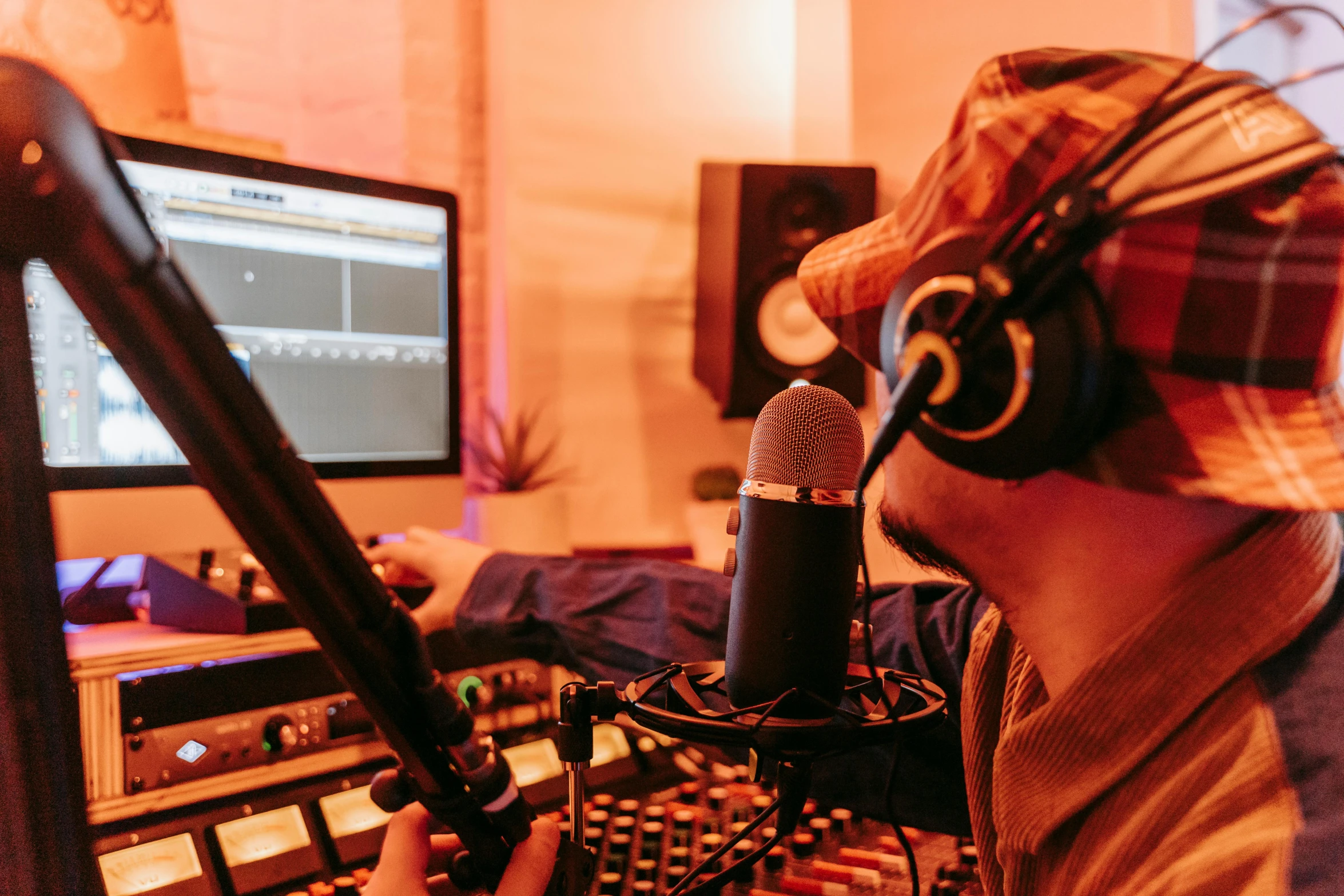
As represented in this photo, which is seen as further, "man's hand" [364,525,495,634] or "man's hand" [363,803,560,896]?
"man's hand" [364,525,495,634]

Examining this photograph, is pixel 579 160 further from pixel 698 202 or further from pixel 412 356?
pixel 412 356

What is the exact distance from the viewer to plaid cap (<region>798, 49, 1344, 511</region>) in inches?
18.8

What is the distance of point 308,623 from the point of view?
34 centimetres

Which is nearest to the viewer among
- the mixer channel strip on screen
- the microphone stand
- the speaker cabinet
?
the microphone stand

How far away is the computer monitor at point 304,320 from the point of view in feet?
3.05

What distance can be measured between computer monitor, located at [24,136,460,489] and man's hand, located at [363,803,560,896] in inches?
17.0

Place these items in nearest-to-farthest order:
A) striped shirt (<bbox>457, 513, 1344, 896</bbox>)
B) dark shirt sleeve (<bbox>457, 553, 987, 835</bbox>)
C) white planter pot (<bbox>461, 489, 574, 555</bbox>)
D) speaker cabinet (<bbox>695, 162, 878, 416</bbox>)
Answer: striped shirt (<bbox>457, 513, 1344, 896</bbox>) → dark shirt sleeve (<bbox>457, 553, 987, 835</bbox>) → white planter pot (<bbox>461, 489, 574, 555</bbox>) → speaker cabinet (<bbox>695, 162, 878, 416</bbox>)

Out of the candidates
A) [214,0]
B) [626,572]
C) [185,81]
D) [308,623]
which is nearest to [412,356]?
[626,572]

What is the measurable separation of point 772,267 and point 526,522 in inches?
Result: 26.1

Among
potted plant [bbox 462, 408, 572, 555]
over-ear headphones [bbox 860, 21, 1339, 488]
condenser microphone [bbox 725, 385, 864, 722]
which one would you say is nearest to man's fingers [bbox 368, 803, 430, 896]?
condenser microphone [bbox 725, 385, 864, 722]

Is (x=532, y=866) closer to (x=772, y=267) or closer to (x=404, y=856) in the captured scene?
(x=404, y=856)

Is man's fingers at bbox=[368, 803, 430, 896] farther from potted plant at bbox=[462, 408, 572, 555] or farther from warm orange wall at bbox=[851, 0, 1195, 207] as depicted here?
warm orange wall at bbox=[851, 0, 1195, 207]

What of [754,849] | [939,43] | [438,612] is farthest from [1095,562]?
[939,43]

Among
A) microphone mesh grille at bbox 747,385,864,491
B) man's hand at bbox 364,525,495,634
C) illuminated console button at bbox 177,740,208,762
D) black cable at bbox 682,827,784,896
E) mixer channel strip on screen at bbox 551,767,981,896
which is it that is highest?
microphone mesh grille at bbox 747,385,864,491
